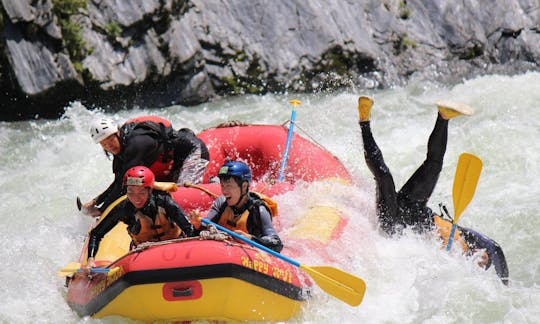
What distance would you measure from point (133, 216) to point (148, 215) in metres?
0.14

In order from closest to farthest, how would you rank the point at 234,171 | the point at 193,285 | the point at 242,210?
1. the point at 193,285
2. the point at 234,171
3. the point at 242,210

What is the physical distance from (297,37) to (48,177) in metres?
4.25

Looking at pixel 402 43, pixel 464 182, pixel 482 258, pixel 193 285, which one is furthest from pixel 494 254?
pixel 402 43

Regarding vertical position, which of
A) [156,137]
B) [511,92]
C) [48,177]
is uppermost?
[156,137]

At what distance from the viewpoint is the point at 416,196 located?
544 centimetres

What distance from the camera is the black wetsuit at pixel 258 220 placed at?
14.7 ft

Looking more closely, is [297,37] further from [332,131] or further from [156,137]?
[156,137]

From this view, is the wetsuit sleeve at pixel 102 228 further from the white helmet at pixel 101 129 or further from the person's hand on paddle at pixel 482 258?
the person's hand on paddle at pixel 482 258

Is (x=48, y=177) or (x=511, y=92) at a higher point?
(x=511, y=92)

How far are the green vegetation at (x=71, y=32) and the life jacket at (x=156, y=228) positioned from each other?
4.86 metres

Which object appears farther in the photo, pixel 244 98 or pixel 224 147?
pixel 244 98

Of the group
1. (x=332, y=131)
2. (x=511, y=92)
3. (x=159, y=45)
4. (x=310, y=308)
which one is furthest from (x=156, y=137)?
(x=511, y=92)

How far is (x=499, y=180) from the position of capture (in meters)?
7.18

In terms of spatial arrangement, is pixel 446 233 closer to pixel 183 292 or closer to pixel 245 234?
pixel 245 234
